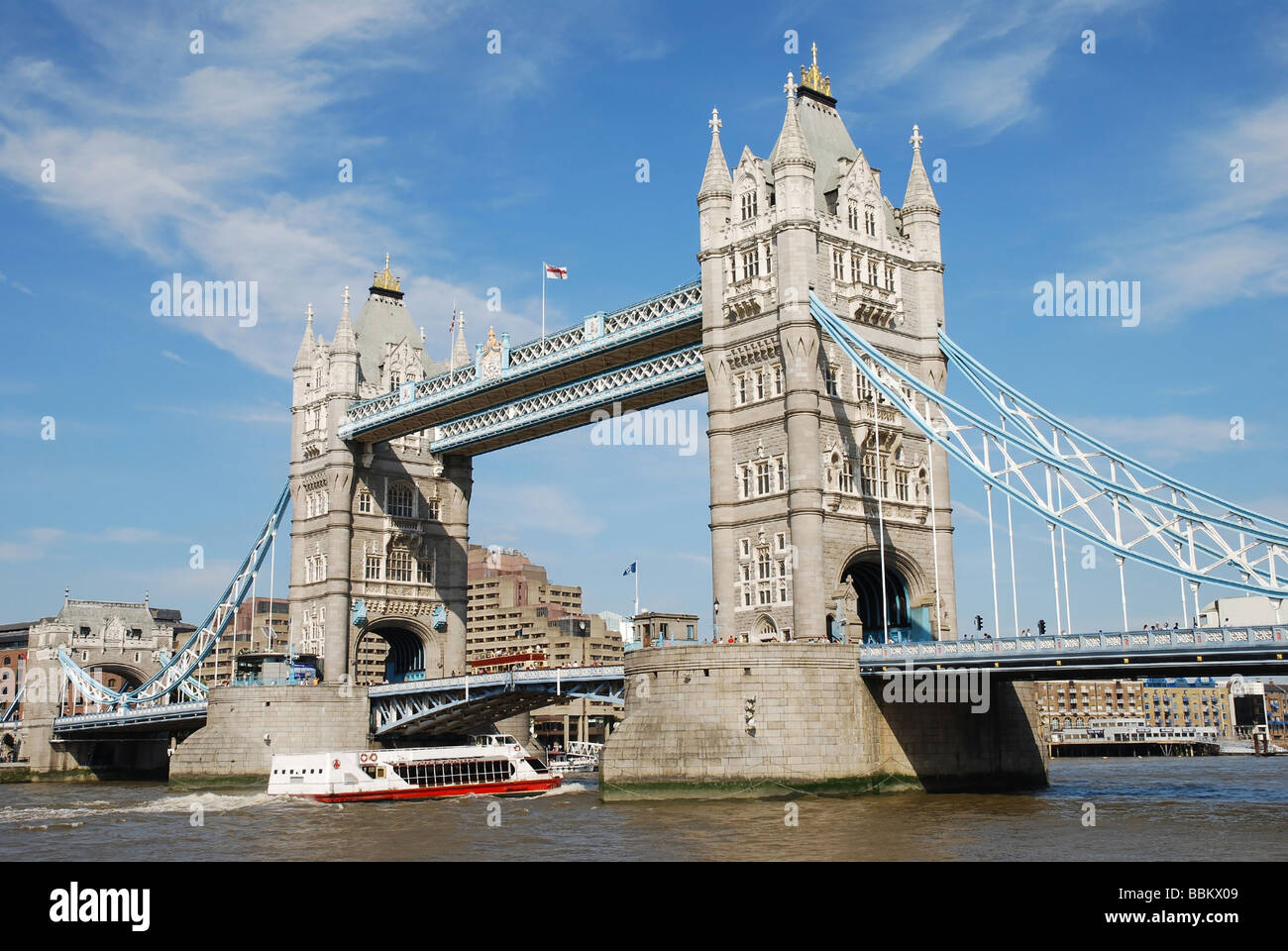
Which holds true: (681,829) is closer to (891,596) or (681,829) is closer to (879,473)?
(879,473)

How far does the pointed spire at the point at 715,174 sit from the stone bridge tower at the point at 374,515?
2941cm

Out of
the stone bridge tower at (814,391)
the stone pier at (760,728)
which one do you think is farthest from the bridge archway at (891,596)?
the stone pier at (760,728)

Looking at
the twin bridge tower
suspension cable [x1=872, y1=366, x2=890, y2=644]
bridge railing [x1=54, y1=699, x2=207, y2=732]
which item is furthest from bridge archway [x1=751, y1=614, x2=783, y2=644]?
bridge railing [x1=54, y1=699, x2=207, y2=732]

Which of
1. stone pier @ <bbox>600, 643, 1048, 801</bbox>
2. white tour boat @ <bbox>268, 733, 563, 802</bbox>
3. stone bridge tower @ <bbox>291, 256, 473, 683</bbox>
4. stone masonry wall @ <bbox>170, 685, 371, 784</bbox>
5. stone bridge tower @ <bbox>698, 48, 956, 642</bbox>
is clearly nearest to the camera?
stone pier @ <bbox>600, 643, 1048, 801</bbox>

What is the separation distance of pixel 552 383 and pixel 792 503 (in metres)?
23.0

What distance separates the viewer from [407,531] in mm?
85375

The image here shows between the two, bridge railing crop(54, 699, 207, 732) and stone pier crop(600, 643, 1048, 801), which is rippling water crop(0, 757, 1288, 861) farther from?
bridge railing crop(54, 699, 207, 732)

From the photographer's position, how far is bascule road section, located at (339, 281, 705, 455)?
64.7 meters

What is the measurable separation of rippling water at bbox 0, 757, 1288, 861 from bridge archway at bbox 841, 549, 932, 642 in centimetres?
891

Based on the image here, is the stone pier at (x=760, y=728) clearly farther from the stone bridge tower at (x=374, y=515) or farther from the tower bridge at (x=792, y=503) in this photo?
the stone bridge tower at (x=374, y=515)
